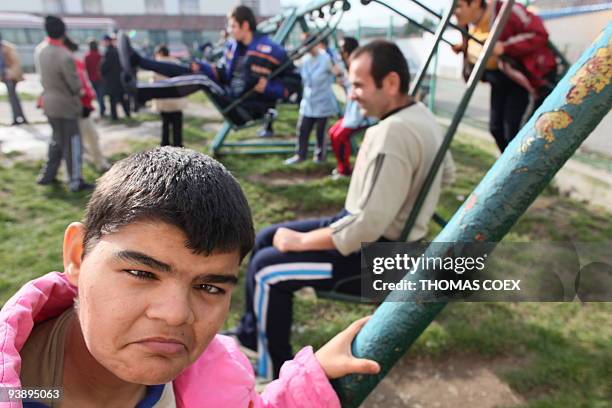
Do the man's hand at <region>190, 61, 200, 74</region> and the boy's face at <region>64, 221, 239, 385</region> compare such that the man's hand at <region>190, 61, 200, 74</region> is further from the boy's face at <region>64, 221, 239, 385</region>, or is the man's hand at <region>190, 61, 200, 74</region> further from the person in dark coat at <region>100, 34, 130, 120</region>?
the boy's face at <region>64, 221, 239, 385</region>

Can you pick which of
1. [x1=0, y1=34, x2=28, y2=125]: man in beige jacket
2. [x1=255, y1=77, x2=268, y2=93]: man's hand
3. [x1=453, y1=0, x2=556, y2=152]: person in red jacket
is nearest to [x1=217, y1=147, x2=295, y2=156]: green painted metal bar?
[x1=255, y1=77, x2=268, y2=93]: man's hand

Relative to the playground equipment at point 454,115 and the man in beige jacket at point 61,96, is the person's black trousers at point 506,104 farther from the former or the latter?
the man in beige jacket at point 61,96

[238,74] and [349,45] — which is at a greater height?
[349,45]

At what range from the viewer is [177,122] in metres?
5.36

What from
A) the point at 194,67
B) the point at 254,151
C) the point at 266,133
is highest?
the point at 194,67

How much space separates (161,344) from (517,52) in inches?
103

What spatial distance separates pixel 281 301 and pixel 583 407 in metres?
1.32

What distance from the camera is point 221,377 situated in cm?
87

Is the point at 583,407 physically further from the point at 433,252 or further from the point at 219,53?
the point at 219,53

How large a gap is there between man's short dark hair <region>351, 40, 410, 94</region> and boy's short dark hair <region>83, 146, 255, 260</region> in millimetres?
1171

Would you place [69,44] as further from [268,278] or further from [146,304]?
[146,304]

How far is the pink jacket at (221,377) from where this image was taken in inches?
33.2

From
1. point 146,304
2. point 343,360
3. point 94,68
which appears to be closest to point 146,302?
point 146,304

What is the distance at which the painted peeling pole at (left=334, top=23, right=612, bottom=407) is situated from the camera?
58 centimetres
